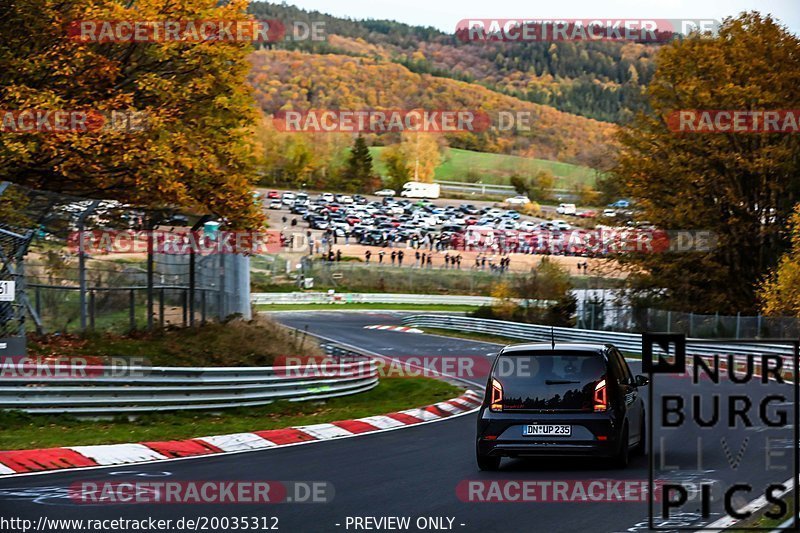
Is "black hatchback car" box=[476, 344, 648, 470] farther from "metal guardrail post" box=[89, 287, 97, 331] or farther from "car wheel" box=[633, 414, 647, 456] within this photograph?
"metal guardrail post" box=[89, 287, 97, 331]

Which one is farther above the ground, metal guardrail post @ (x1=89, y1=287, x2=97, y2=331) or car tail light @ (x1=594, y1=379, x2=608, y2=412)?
metal guardrail post @ (x1=89, y1=287, x2=97, y2=331)

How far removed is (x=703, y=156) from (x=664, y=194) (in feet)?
7.89

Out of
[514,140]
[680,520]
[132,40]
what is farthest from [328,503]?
[514,140]

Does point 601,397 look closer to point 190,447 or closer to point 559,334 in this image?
point 190,447

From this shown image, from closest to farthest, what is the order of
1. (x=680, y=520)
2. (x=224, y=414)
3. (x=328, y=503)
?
(x=680, y=520), (x=328, y=503), (x=224, y=414)

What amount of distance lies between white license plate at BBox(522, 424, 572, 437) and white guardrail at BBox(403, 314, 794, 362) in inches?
886

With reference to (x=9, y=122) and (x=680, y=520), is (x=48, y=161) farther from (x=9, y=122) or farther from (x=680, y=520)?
(x=680, y=520)

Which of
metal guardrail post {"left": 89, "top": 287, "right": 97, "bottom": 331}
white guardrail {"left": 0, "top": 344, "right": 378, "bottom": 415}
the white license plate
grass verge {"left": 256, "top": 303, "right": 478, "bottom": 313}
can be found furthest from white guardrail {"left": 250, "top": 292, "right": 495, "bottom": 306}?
the white license plate

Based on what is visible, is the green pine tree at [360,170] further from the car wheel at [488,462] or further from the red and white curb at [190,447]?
the car wheel at [488,462]

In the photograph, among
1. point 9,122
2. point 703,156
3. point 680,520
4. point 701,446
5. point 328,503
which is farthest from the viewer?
point 703,156

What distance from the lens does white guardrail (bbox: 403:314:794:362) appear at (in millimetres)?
38500

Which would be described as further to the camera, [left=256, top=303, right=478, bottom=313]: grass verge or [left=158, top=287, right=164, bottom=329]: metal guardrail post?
[left=256, top=303, right=478, bottom=313]: grass verge

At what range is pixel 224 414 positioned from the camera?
65.2 feet

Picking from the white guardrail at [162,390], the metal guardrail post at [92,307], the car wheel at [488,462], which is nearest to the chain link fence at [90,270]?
the metal guardrail post at [92,307]
